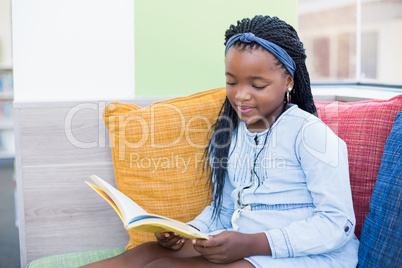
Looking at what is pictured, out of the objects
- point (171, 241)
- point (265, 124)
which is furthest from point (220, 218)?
point (265, 124)

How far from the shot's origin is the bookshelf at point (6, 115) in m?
5.48

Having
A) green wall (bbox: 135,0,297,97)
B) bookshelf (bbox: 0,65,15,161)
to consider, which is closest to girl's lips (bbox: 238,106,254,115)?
green wall (bbox: 135,0,297,97)

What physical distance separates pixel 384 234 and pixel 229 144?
0.50m

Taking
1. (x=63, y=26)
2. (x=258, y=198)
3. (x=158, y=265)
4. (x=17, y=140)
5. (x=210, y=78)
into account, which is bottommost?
(x=158, y=265)

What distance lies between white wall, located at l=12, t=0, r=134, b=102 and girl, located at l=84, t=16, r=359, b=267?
23.1 inches

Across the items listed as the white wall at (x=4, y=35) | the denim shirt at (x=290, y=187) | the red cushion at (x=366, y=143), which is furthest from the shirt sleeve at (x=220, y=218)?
the white wall at (x=4, y=35)

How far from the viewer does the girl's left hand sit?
3.40 feet

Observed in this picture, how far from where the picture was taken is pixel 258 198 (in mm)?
1204

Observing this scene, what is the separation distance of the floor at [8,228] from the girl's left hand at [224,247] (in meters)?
1.68

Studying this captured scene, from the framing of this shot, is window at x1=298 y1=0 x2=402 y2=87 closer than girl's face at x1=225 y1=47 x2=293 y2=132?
No

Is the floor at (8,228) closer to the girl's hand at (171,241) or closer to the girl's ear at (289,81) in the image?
the girl's hand at (171,241)

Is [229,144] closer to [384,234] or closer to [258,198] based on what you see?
[258,198]

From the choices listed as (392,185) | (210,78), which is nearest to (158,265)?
(392,185)

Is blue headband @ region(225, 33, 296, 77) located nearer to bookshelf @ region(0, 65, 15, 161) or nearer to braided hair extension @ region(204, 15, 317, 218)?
braided hair extension @ region(204, 15, 317, 218)
